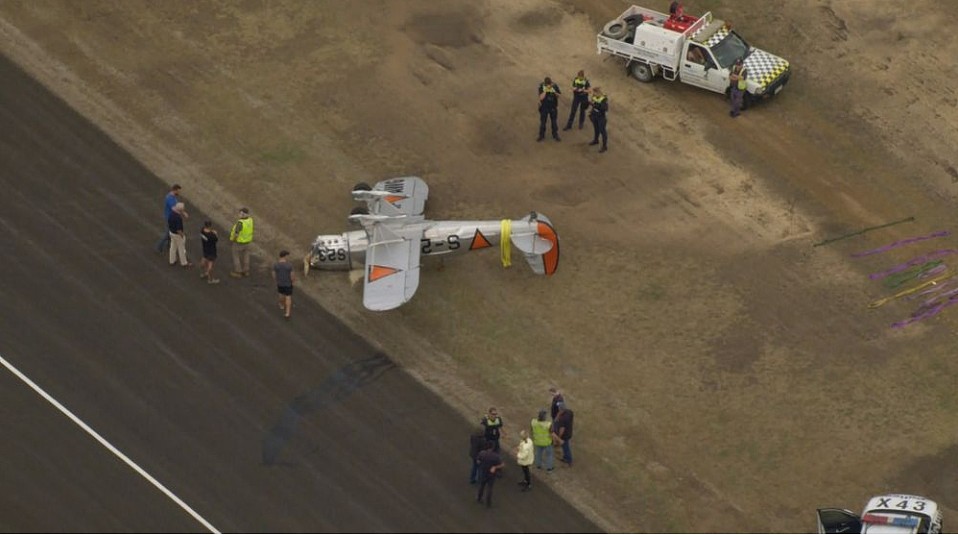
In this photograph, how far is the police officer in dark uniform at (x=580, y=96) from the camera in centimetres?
5656

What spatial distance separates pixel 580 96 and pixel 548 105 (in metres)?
1.04

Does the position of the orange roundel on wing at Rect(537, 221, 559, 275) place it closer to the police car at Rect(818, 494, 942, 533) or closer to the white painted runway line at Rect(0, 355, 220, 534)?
the police car at Rect(818, 494, 942, 533)

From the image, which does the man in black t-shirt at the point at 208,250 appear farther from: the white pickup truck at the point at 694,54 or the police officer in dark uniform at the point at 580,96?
the white pickup truck at the point at 694,54

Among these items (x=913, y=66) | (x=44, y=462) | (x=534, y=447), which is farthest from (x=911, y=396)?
(x=44, y=462)

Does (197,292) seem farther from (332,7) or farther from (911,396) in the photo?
(911,396)

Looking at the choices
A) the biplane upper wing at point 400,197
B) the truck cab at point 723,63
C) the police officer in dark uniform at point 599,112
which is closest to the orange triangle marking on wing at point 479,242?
the biplane upper wing at point 400,197

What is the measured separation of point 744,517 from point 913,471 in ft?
13.6

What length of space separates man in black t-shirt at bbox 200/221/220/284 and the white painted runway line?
5.50m

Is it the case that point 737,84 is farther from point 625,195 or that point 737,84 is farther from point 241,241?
point 241,241

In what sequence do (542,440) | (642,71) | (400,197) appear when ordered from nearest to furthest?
1. (542,440)
2. (400,197)
3. (642,71)

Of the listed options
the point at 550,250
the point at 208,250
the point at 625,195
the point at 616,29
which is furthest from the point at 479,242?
the point at 616,29

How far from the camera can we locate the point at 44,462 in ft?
152

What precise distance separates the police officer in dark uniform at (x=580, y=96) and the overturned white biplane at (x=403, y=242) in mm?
6047

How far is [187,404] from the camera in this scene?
47969mm
